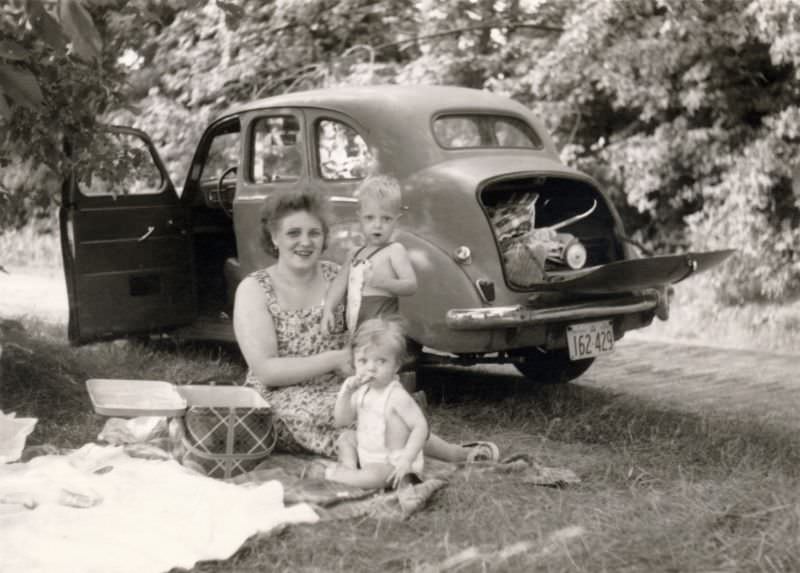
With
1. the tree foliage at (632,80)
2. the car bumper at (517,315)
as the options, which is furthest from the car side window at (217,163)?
the car bumper at (517,315)

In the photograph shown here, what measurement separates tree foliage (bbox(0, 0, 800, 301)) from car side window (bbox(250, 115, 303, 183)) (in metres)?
1.53

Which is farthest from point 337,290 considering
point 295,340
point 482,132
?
point 482,132

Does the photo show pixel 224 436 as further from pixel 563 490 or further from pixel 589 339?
pixel 589 339

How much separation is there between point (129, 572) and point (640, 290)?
3.71 m

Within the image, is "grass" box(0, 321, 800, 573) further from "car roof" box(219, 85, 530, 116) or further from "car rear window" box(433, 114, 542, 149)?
"car roof" box(219, 85, 530, 116)

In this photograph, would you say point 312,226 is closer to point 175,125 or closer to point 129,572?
point 129,572

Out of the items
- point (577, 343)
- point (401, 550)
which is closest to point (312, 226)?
point (401, 550)

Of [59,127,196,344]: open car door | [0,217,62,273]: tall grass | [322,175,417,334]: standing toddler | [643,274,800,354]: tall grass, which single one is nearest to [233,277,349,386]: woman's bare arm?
[322,175,417,334]: standing toddler

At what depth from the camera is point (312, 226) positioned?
4.71 m

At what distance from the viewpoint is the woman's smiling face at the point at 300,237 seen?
15.4 feet

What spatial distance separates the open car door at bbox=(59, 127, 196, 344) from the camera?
7027 millimetres

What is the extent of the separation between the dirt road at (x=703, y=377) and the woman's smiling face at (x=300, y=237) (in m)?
2.80

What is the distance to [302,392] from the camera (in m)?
4.77

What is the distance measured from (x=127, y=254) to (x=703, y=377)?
150 inches
